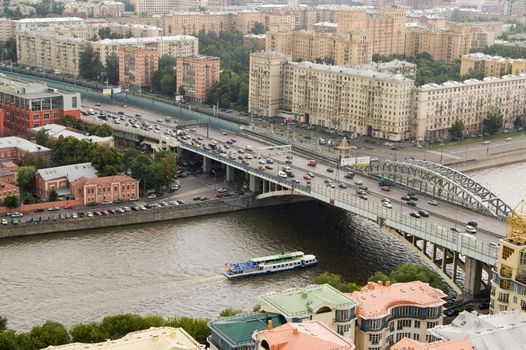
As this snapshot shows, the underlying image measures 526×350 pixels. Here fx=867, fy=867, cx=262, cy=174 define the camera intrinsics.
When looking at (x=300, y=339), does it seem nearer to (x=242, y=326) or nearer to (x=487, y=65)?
(x=242, y=326)

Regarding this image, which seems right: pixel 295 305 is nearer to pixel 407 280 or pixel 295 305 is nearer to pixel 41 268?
pixel 407 280

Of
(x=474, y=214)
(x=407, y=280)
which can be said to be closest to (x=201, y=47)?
(x=474, y=214)

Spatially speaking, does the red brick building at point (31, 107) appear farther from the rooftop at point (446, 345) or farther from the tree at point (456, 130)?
the rooftop at point (446, 345)

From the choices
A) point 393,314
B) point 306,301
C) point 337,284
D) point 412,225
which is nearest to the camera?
point 306,301

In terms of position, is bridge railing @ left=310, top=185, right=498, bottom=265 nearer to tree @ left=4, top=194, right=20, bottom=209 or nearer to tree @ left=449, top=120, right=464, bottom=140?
tree @ left=4, top=194, right=20, bottom=209

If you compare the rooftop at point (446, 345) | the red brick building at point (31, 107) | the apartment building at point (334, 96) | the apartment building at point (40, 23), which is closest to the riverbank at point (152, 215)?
the red brick building at point (31, 107)

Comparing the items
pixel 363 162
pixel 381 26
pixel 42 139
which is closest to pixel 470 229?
pixel 363 162

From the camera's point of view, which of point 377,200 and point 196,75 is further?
point 196,75

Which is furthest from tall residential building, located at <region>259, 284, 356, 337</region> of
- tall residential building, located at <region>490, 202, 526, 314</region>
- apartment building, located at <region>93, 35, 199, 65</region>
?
apartment building, located at <region>93, 35, 199, 65</region>
